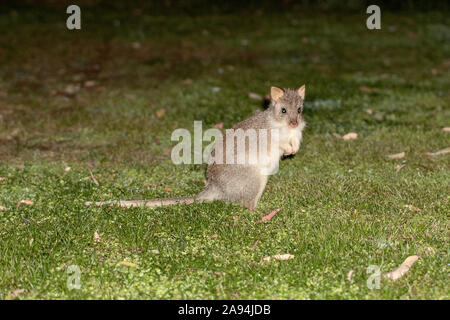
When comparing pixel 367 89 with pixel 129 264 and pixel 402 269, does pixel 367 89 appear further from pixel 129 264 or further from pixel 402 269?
pixel 129 264

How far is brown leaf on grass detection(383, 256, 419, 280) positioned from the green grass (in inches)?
2.5

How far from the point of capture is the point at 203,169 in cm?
780

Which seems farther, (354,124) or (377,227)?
(354,124)

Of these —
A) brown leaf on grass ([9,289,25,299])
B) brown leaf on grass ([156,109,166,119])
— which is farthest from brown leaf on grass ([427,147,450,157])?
brown leaf on grass ([9,289,25,299])

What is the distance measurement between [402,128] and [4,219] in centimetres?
650

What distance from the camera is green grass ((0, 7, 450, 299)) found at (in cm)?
491

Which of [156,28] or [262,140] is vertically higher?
[156,28]

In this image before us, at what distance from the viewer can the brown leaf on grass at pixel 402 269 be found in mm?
4814

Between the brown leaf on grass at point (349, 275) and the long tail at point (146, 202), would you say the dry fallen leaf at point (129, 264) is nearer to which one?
the long tail at point (146, 202)

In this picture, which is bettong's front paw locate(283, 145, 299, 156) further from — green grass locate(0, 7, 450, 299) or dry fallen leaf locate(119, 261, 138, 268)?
dry fallen leaf locate(119, 261, 138, 268)

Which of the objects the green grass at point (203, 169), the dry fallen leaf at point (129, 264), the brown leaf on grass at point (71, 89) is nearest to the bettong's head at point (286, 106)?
the green grass at point (203, 169)

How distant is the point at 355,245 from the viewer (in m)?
5.39
